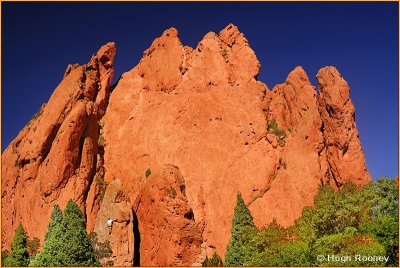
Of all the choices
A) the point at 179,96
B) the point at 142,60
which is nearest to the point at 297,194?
the point at 179,96

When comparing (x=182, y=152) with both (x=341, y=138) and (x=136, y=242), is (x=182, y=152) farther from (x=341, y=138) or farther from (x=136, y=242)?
(x=341, y=138)

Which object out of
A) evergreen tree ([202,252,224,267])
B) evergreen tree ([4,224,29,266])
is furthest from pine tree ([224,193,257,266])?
evergreen tree ([4,224,29,266])

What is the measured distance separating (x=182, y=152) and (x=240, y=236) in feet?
73.5

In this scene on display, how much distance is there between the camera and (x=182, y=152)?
243 feet

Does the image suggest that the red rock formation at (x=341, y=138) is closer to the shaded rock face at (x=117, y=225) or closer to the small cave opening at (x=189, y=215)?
the small cave opening at (x=189, y=215)

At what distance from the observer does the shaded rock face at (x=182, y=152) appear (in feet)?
212

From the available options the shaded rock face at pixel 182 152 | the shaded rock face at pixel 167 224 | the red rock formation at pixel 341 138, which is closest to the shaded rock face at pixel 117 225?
the shaded rock face at pixel 182 152

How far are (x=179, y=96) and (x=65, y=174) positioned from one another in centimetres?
2295

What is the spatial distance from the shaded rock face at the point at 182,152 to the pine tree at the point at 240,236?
7136mm

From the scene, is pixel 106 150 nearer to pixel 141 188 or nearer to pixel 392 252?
pixel 141 188

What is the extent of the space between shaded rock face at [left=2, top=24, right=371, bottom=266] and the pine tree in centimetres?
714

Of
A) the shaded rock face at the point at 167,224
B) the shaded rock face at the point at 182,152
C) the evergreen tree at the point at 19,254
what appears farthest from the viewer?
the shaded rock face at the point at 182,152

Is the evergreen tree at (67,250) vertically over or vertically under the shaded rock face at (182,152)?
under

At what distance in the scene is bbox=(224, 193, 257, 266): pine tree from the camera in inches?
2060
